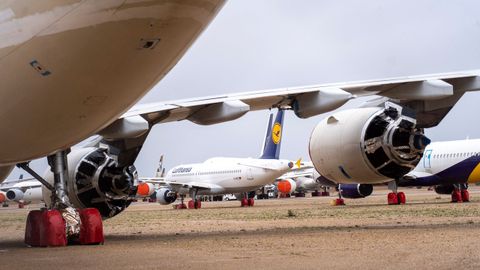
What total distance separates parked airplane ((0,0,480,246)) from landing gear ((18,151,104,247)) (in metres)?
0.02

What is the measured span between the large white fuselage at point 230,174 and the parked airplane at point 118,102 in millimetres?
35577

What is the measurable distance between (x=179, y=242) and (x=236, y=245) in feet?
5.75

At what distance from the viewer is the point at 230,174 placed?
55.8 metres

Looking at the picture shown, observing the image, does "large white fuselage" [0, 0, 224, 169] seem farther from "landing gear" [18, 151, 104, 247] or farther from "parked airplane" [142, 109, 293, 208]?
"parked airplane" [142, 109, 293, 208]

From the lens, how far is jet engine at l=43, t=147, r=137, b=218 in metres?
15.9

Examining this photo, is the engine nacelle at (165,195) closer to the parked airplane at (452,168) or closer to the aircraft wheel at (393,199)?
the parked airplane at (452,168)

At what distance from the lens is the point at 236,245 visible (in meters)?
12.4

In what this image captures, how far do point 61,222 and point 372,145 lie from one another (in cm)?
642

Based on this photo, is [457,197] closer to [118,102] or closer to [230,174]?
[230,174]

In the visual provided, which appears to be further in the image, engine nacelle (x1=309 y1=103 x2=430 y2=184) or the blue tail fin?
the blue tail fin

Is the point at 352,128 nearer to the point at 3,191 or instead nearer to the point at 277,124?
the point at 277,124

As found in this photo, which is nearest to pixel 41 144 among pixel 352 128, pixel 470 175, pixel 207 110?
pixel 207 110

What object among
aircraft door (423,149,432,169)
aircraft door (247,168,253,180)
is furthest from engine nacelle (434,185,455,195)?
aircraft door (247,168,253,180)

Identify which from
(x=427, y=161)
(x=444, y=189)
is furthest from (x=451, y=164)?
(x=444, y=189)
